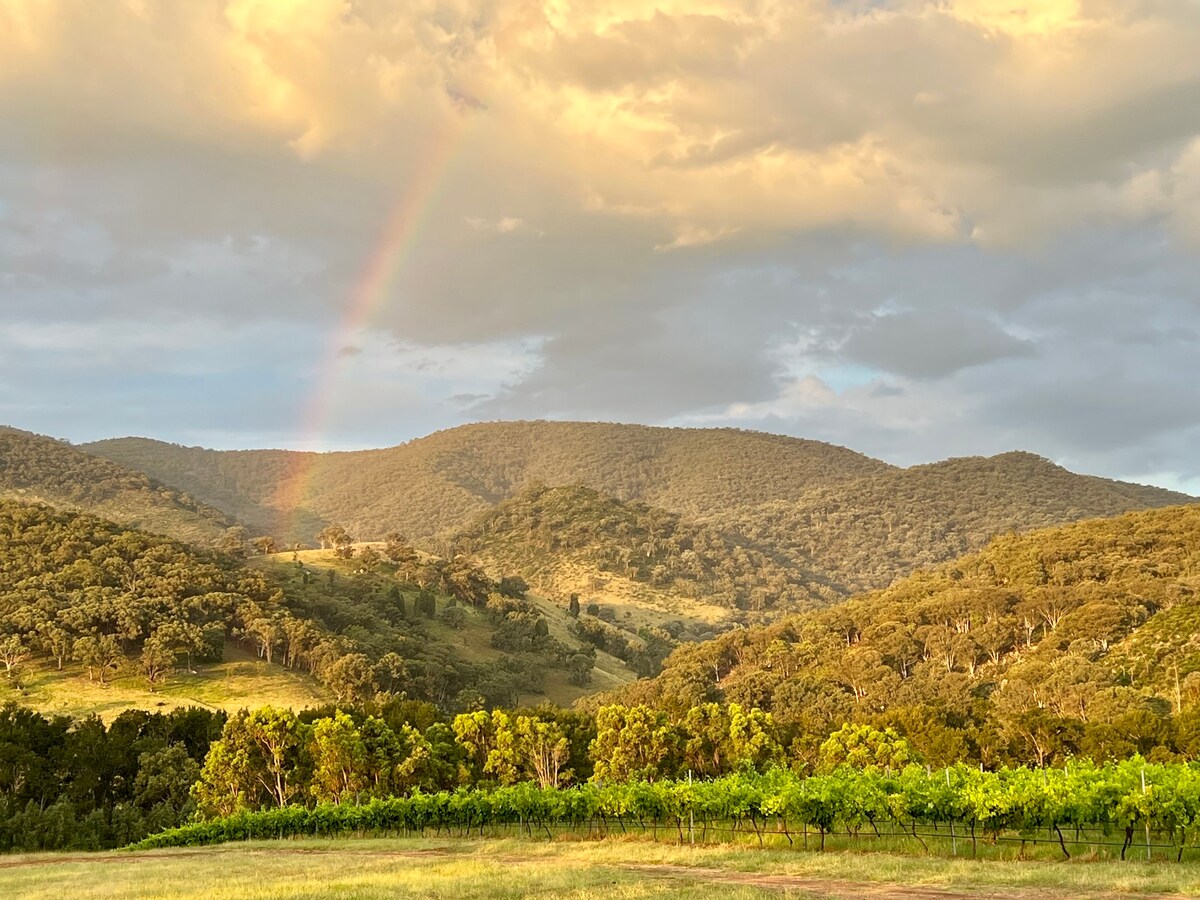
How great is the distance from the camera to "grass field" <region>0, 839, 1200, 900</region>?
27375 mm

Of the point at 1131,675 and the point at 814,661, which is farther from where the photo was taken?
the point at 814,661

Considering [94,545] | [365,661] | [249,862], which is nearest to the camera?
[249,862]

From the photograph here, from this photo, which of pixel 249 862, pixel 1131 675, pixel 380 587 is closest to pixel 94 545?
pixel 380 587

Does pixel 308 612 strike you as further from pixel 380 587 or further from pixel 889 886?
pixel 889 886

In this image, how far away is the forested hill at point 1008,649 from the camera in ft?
309

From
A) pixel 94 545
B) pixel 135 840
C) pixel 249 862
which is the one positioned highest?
pixel 94 545

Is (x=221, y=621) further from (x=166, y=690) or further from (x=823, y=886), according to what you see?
(x=823, y=886)

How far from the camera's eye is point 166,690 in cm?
11894

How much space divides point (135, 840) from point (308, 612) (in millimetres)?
93899

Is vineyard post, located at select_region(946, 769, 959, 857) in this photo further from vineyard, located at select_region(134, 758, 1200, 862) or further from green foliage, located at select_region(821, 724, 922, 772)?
green foliage, located at select_region(821, 724, 922, 772)

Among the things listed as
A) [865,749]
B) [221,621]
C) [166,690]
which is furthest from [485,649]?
[865,749]

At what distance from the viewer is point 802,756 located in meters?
84.1

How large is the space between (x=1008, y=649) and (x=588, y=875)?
409ft

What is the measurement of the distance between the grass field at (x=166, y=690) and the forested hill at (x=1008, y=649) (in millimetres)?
45950
